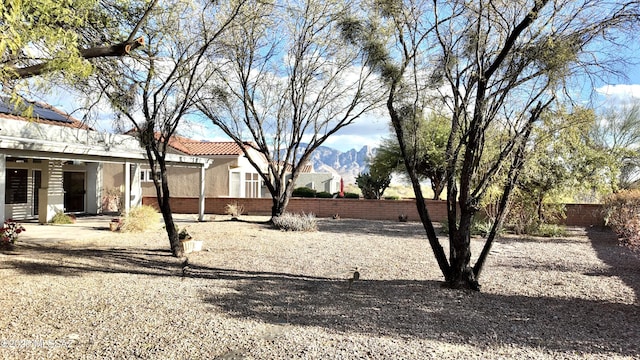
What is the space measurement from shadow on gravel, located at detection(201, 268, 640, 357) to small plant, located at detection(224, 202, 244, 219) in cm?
1354

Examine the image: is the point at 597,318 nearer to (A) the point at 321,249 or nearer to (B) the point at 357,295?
(B) the point at 357,295

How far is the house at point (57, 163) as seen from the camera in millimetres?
11914

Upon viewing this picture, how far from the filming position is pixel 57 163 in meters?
17.4

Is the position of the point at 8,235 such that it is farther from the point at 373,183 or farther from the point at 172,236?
the point at 373,183

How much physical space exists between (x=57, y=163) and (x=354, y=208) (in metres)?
13.3

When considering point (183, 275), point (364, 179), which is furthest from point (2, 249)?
point (364, 179)

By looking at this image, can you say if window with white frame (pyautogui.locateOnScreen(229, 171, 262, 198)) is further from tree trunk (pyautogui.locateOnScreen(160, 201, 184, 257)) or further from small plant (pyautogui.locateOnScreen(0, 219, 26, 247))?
tree trunk (pyautogui.locateOnScreen(160, 201, 184, 257))

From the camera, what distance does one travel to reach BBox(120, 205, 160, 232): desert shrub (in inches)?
541

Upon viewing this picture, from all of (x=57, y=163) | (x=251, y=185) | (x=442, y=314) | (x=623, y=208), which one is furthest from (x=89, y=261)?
(x=251, y=185)

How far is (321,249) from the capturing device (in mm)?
11266

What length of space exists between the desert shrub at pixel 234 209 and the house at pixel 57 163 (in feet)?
7.42

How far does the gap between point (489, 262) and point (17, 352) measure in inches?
336

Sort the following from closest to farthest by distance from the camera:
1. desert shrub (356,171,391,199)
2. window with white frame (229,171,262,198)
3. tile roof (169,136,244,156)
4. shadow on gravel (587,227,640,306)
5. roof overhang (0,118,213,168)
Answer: shadow on gravel (587,227,640,306)
roof overhang (0,118,213,168)
tile roof (169,136,244,156)
window with white frame (229,171,262,198)
desert shrub (356,171,391,199)

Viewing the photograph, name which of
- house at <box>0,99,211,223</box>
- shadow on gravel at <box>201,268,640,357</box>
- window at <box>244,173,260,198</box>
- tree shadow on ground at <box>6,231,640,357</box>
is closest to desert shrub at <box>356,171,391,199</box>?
window at <box>244,173,260,198</box>
